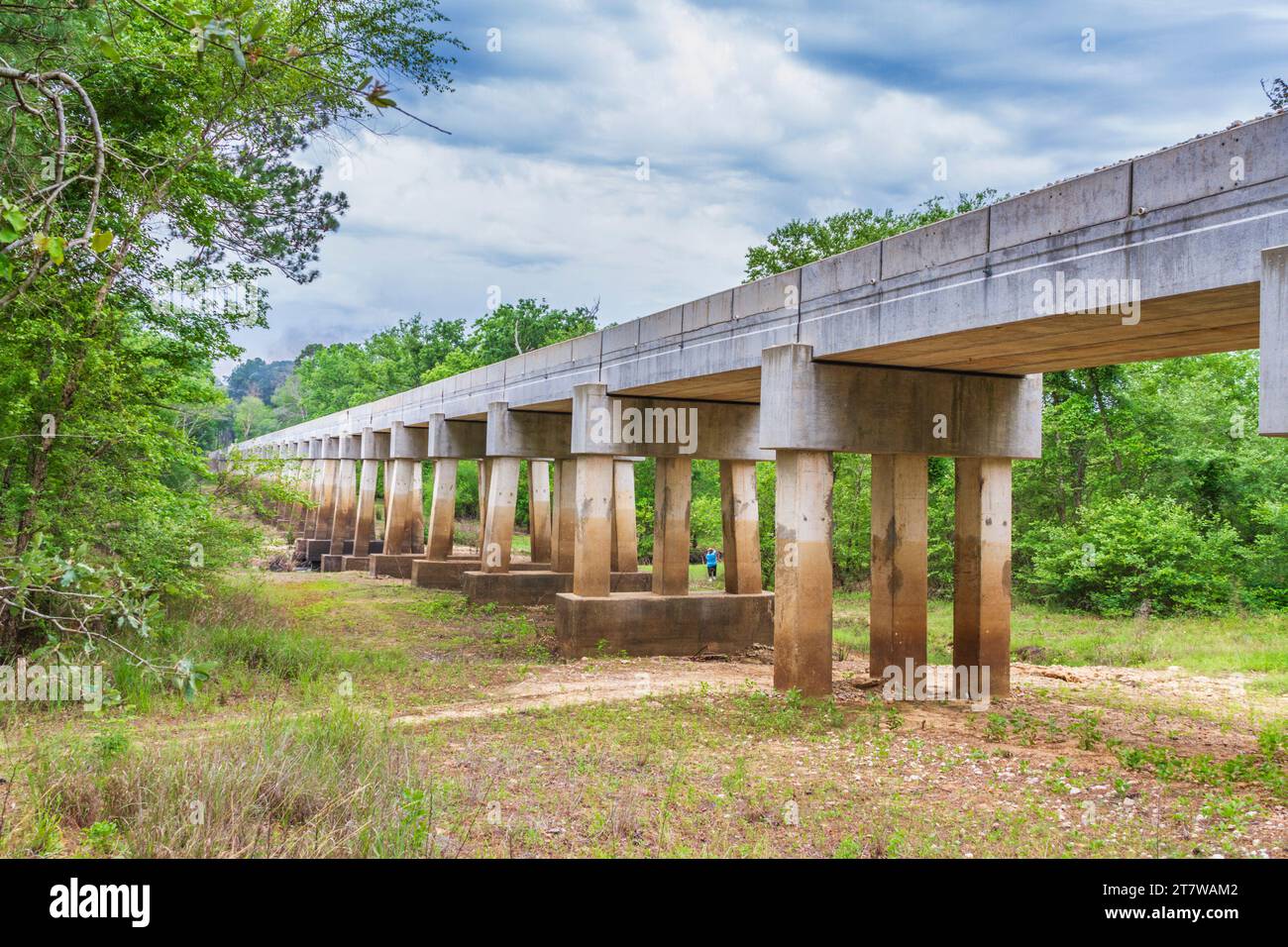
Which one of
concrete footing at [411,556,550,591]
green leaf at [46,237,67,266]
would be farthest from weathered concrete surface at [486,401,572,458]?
green leaf at [46,237,67,266]

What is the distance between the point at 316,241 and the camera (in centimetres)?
1535

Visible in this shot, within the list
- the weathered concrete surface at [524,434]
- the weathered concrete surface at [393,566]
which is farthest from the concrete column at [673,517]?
the weathered concrete surface at [393,566]

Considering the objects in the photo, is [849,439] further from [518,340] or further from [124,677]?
[518,340]

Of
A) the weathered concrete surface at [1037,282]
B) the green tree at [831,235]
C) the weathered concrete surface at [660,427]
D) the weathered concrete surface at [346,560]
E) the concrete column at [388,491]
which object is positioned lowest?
the weathered concrete surface at [346,560]

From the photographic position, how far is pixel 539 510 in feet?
98.8

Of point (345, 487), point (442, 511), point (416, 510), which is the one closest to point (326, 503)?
point (345, 487)

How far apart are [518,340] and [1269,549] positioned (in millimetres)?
43759

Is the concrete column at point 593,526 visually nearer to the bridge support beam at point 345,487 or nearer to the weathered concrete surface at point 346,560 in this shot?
the weathered concrete surface at point 346,560

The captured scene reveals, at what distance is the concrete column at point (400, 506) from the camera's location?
32.4 metres

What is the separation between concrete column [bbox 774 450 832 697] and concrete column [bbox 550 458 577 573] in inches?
479

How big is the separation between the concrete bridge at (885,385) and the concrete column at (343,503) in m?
15.7

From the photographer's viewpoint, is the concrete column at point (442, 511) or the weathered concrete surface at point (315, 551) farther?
the weathered concrete surface at point (315, 551)

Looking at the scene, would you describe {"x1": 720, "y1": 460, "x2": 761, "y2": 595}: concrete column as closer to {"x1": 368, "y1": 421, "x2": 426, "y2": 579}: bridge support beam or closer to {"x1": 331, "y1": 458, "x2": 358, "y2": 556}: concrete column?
{"x1": 368, "y1": 421, "x2": 426, "y2": 579}: bridge support beam
